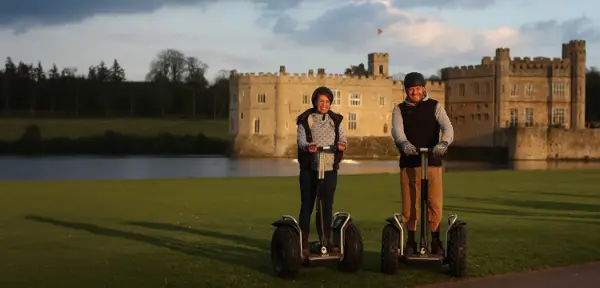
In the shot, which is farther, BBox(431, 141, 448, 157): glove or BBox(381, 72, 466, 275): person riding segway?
BBox(381, 72, 466, 275): person riding segway

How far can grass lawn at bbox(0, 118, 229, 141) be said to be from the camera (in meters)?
94.7

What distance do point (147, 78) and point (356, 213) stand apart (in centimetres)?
11302

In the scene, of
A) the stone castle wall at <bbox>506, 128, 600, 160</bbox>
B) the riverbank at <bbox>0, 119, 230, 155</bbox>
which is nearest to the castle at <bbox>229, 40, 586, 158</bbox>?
the stone castle wall at <bbox>506, 128, 600, 160</bbox>

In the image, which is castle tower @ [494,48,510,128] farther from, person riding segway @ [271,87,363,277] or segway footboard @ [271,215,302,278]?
segway footboard @ [271,215,302,278]

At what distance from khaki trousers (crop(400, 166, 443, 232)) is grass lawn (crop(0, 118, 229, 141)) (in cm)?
8644

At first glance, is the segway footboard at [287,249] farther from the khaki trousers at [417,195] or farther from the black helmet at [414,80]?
the black helmet at [414,80]

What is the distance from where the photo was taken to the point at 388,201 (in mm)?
20328

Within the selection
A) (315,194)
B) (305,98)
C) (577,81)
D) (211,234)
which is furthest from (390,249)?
(577,81)

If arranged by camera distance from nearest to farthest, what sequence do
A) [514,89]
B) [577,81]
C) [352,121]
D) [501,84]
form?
[352,121] < [501,84] < [514,89] < [577,81]

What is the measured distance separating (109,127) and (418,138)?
307 ft

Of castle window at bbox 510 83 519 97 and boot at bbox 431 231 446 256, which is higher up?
castle window at bbox 510 83 519 97

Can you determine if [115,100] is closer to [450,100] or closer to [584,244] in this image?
[450,100]

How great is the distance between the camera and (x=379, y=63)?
88812 mm

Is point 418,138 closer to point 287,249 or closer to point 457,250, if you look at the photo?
point 457,250
